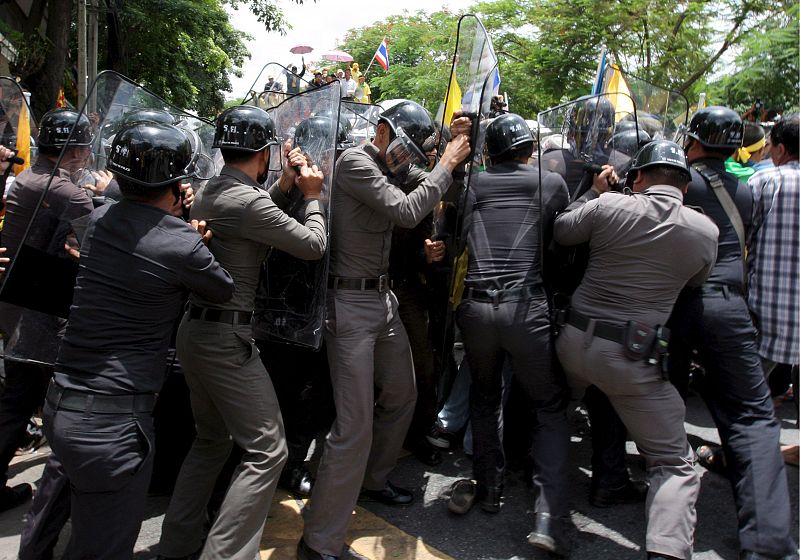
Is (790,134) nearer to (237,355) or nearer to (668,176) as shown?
(668,176)

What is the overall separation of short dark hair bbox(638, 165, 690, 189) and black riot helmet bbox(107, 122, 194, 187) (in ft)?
7.07

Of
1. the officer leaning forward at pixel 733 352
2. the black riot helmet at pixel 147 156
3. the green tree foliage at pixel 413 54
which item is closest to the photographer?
the black riot helmet at pixel 147 156

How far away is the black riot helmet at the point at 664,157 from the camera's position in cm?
318

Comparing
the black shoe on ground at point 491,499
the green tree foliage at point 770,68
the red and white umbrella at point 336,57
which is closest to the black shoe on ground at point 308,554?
the black shoe on ground at point 491,499

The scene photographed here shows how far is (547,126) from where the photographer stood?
162 inches

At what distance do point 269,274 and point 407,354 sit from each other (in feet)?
2.84

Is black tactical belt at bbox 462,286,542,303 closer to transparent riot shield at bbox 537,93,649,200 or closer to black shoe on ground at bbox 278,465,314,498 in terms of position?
transparent riot shield at bbox 537,93,649,200

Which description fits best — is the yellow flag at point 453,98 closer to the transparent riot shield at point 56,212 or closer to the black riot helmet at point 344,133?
the black riot helmet at point 344,133

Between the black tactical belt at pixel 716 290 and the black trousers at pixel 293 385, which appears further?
the black trousers at pixel 293 385

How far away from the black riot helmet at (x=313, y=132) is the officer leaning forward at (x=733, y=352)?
1894 millimetres

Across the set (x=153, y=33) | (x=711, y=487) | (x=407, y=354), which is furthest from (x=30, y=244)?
(x=153, y=33)

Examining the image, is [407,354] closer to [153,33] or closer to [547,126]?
[547,126]

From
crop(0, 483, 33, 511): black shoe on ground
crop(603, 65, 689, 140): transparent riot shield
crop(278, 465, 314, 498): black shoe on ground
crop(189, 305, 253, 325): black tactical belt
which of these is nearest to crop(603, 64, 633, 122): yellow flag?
crop(603, 65, 689, 140): transparent riot shield

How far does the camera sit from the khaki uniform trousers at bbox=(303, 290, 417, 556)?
10.8 ft
